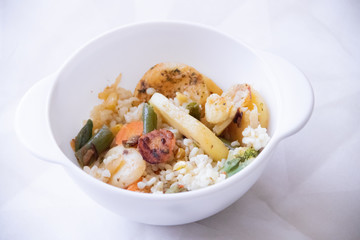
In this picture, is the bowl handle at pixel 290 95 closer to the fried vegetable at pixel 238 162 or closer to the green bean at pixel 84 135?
the fried vegetable at pixel 238 162

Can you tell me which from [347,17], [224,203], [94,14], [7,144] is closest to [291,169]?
[224,203]

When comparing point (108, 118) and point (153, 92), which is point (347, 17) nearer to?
point (153, 92)

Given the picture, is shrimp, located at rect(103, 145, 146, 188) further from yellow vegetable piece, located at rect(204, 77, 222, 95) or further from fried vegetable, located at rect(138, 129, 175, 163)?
yellow vegetable piece, located at rect(204, 77, 222, 95)

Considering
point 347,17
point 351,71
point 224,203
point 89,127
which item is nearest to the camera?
point 224,203

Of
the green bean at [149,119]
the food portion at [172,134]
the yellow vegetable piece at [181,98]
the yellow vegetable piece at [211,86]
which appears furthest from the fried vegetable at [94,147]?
the yellow vegetable piece at [211,86]

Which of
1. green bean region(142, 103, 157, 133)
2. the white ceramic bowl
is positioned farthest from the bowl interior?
green bean region(142, 103, 157, 133)
